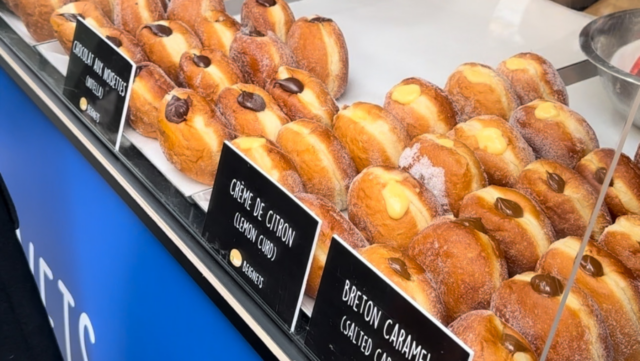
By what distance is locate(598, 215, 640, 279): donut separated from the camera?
2.56 ft

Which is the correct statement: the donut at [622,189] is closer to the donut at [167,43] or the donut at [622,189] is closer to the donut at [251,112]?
the donut at [251,112]

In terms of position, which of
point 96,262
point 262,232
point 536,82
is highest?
point 536,82

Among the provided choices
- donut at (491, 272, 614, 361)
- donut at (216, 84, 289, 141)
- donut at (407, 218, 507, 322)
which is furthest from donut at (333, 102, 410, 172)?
donut at (491, 272, 614, 361)

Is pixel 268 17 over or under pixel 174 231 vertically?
over

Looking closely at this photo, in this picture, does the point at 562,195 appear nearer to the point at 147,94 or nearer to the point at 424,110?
the point at 424,110

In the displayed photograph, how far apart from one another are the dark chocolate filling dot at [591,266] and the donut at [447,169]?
0.20 m

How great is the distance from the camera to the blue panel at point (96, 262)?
111cm

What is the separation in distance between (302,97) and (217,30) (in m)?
0.29

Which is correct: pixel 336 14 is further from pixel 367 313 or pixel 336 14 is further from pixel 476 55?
pixel 367 313

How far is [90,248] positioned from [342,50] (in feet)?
2.18

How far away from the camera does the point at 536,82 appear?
114 cm

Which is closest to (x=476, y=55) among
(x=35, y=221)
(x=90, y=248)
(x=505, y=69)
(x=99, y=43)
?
(x=505, y=69)

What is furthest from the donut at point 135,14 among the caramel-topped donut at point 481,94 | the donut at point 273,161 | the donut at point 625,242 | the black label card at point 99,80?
the donut at point 625,242

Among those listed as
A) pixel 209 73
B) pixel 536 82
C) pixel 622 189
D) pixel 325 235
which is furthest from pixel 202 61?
pixel 622 189
